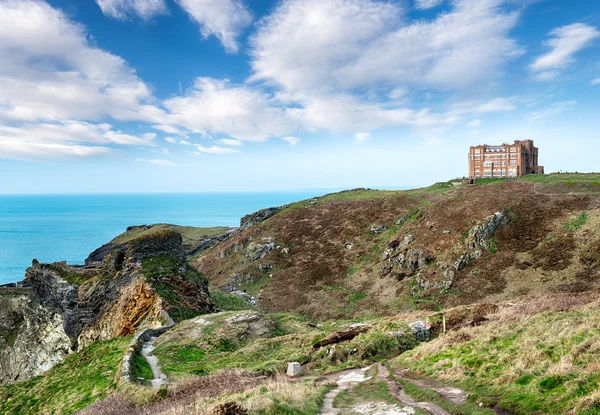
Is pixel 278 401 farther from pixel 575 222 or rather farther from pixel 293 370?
pixel 575 222

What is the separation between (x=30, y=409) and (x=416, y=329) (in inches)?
962

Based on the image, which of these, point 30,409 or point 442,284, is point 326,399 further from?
point 442,284

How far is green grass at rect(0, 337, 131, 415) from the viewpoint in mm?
19391

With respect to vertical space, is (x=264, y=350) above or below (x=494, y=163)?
below

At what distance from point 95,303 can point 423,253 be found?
47967 mm

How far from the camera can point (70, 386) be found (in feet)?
73.4

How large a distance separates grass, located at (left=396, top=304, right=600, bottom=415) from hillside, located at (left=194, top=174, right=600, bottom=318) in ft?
103

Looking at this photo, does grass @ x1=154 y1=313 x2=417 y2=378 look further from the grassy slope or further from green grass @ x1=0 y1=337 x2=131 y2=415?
the grassy slope

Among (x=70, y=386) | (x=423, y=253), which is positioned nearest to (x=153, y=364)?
(x=70, y=386)

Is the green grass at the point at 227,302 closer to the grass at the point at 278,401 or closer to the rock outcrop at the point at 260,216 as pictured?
the grass at the point at 278,401

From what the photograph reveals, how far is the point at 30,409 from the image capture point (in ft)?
68.3

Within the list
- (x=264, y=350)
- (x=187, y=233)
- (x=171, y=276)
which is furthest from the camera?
(x=187, y=233)

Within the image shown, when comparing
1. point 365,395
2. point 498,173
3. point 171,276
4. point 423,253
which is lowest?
point 423,253

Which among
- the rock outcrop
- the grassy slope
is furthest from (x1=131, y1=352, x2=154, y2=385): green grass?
the grassy slope
